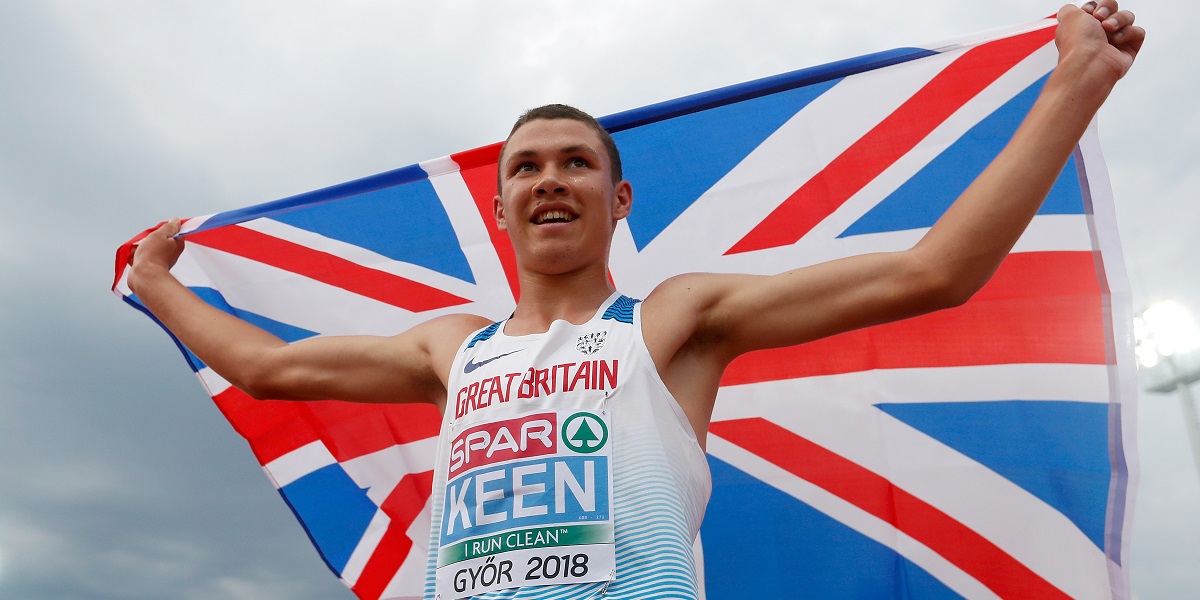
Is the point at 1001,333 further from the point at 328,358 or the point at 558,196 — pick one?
the point at 328,358

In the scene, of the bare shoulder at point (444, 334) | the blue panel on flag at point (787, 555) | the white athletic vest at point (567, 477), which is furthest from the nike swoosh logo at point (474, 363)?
the blue panel on flag at point (787, 555)

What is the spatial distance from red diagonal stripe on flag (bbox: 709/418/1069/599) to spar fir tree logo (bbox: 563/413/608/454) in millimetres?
1758

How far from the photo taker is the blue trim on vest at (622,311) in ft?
8.55

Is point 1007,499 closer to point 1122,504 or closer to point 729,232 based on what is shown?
point 1122,504

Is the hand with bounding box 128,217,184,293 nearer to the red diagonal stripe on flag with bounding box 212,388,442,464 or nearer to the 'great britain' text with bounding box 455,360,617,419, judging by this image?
the red diagonal stripe on flag with bounding box 212,388,442,464

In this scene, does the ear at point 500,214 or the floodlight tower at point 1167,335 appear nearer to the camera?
the ear at point 500,214

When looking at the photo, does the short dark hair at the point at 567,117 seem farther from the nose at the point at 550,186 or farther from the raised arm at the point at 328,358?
the raised arm at the point at 328,358

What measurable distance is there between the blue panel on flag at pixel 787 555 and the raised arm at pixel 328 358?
1.50 m

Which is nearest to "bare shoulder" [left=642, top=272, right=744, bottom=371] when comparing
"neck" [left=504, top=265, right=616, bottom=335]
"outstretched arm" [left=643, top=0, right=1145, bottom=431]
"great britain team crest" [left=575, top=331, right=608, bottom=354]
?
"outstretched arm" [left=643, top=0, right=1145, bottom=431]

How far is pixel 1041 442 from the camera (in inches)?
138

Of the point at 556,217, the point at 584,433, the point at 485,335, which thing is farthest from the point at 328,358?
the point at 584,433

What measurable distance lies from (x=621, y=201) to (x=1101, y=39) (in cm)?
152

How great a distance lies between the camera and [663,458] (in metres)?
2.29

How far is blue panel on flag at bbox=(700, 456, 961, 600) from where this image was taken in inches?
142
